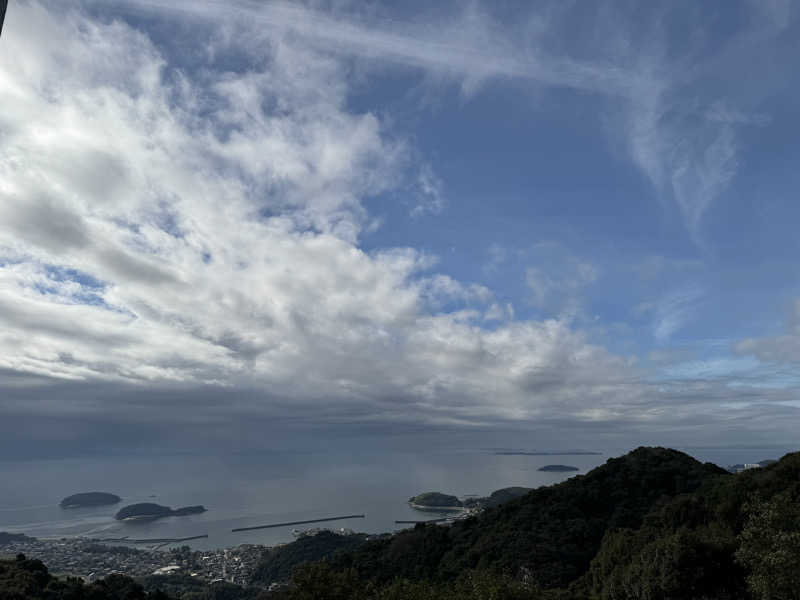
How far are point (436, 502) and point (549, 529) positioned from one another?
125m

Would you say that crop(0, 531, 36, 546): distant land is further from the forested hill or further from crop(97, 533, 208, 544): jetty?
the forested hill

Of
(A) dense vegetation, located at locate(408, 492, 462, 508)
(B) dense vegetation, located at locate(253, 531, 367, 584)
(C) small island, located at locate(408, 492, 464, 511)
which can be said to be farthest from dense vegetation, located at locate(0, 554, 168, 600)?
(A) dense vegetation, located at locate(408, 492, 462, 508)

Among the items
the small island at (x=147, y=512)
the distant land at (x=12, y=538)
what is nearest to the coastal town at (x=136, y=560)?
the distant land at (x=12, y=538)

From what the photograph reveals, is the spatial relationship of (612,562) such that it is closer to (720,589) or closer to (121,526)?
(720,589)

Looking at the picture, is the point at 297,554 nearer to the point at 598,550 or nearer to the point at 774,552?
the point at 598,550

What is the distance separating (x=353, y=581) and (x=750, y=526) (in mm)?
18491

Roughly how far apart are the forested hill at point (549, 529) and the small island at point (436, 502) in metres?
95.9

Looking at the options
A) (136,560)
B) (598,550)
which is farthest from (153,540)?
(598,550)

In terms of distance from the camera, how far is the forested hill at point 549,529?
4844 cm

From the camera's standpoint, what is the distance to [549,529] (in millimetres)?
54344

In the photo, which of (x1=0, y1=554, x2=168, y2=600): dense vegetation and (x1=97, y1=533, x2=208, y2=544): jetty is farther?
(x1=97, y1=533, x2=208, y2=544): jetty

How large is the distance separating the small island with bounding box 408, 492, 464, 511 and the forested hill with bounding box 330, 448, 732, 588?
315 ft

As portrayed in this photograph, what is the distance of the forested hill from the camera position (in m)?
48.4

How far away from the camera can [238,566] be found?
89.4 metres
